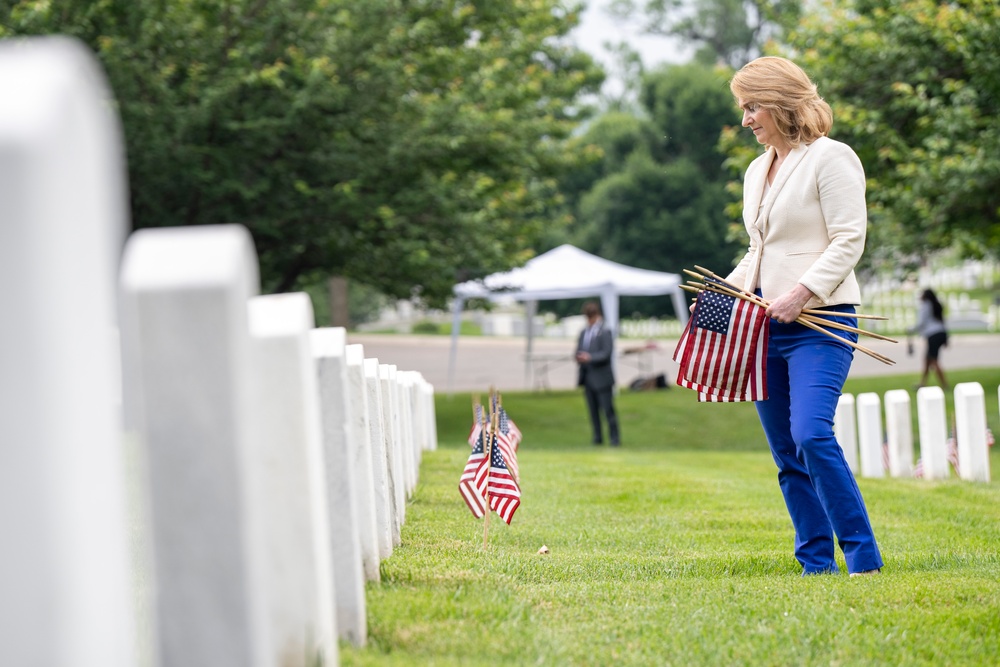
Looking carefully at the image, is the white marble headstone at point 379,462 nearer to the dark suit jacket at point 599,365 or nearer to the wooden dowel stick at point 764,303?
the wooden dowel stick at point 764,303

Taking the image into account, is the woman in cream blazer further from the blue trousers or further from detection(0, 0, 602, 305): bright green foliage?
detection(0, 0, 602, 305): bright green foliage

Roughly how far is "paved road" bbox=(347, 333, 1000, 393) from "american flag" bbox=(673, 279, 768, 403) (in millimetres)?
18850

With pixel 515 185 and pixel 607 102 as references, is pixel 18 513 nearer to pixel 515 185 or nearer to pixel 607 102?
A: pixel 515 185

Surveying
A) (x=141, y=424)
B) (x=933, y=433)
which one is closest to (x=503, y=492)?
(x=141, y=424)

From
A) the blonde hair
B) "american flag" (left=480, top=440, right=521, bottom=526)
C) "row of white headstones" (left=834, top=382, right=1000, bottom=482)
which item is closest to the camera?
the blonde hair

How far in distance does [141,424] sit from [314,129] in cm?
1604

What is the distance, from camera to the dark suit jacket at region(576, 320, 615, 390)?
1741 centimetres

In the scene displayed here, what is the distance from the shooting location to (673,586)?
4355mm

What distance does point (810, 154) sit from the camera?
486 cm

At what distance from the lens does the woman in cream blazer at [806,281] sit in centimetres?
462

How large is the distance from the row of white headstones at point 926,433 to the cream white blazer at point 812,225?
5.60m

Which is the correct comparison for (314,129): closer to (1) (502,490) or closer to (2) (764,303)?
(1) (502,490)

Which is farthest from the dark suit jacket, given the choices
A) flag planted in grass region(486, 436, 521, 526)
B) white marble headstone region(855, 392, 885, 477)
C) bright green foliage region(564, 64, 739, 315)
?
bright green foliage region(564, 64, 739, 315)

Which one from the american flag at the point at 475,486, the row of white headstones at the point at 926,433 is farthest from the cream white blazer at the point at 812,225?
the row of white headstones at the point at 926,433
